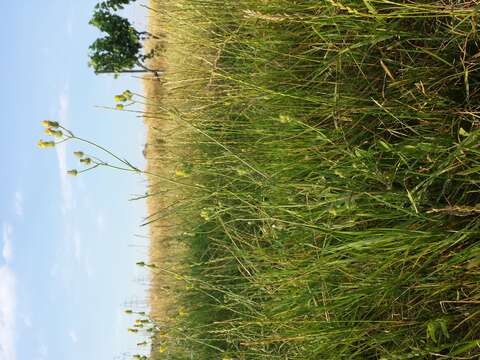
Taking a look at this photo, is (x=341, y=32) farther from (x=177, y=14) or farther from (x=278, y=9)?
(x=177, y=14)

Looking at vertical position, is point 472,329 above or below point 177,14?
below

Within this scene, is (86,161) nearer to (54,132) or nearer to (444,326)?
(54,132)

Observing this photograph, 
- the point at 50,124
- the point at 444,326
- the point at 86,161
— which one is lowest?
the point at 444,326

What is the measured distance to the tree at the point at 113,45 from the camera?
1045 centimetres

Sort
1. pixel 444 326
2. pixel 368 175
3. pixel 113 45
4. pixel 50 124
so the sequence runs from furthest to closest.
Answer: pixel 113 45 → pixel 50 124 → pixel 368 175 → pixel 444 326

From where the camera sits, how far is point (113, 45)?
34.4 feet

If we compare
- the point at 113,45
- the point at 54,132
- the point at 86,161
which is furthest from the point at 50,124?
the point at 113,45

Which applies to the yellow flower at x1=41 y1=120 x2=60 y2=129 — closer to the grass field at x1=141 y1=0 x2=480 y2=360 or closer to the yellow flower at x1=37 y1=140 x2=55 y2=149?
the yellow flower at x1=37 y1=140 x2=55 y2=149

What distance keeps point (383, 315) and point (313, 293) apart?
0.31 meters

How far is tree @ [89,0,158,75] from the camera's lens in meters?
10.4

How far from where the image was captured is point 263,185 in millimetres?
2434

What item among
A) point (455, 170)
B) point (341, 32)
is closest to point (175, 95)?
point (341, 32)

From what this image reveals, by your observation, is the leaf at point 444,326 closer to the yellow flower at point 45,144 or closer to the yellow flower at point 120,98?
the yellow flower at point 45,144

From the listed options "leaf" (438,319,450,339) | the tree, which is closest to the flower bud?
"leaf" (438,319,450,339)
